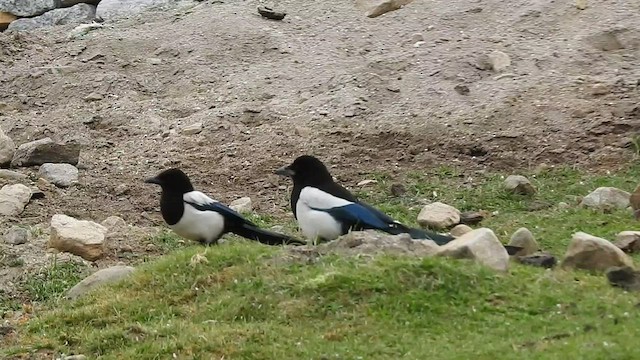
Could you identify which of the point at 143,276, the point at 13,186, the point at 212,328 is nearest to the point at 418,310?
the point at 212,328

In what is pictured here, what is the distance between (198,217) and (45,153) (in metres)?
3.19

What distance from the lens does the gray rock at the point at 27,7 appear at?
16.6m

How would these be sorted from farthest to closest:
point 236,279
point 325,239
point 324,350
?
point 325,239 → point 236,279 → point 324,350

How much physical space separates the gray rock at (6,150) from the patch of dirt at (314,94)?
69cm

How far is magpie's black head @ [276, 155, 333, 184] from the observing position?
27.2 ft

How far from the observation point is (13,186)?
9.84 m

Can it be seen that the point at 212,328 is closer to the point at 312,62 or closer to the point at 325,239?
the point at 325,239

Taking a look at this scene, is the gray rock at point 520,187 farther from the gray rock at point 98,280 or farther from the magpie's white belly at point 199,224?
the gray rock at point 98,280

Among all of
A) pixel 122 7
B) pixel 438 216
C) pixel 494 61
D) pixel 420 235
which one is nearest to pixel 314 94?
pixel 494 61

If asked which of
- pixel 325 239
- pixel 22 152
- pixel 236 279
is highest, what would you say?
pixel 236 279

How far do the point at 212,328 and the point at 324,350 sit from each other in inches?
26.4

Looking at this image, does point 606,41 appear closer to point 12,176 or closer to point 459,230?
point 459,230

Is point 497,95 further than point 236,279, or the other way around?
point 497,95

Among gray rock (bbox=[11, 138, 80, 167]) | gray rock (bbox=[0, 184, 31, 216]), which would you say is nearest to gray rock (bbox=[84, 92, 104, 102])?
gray rock (bbox=[11, 138, 80, 167])
